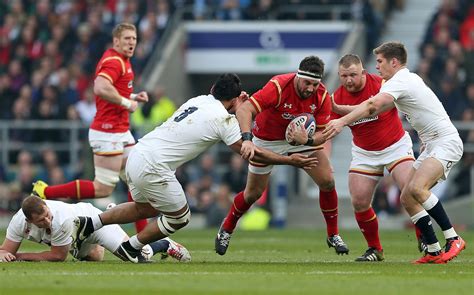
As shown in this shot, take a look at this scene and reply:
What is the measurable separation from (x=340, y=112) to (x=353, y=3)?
15708 millimetres

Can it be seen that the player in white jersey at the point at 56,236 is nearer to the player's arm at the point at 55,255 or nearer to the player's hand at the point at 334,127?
the player's arm at the point at 55,255

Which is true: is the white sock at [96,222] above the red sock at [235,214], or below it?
above

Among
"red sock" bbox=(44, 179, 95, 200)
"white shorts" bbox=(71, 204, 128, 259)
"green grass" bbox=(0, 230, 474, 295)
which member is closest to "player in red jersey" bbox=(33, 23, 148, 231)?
"red sock" bbox=(44, 179, 95, 200)

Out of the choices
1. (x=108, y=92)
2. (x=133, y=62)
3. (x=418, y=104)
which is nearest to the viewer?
(x=418, y=104)

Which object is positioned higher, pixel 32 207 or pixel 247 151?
pixel 247 151

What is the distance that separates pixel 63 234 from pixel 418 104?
3.86 meters

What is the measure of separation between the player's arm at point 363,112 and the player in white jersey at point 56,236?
7.41 ft

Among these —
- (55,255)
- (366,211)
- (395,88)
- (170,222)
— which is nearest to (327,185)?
(366,211)

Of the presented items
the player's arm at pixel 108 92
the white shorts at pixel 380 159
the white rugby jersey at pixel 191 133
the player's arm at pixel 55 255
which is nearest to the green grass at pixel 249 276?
the player's arm at pixel 55 255

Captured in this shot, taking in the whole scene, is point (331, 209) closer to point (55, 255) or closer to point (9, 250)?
point (55, 255)

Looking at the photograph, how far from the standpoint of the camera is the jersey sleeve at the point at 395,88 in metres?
14.1

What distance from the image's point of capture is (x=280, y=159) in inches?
545

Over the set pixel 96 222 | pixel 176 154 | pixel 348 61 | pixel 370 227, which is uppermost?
pixel 348 61

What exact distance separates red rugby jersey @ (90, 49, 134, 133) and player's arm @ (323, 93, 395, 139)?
419 cm
